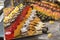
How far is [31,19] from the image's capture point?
4.60ft

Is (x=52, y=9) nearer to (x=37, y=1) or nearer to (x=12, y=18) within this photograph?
(x=37, y=1)

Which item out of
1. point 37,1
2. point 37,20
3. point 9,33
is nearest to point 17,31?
point 9,33

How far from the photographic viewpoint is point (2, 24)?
1.54 meters

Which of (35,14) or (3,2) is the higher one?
(3,2)

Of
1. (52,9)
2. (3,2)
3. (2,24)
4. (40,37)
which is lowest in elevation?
(40,37)

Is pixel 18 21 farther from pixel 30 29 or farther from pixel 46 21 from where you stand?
pixel 46 21

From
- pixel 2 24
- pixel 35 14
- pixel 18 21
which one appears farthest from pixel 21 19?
pixel 2 24

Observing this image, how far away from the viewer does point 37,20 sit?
1.39 metres

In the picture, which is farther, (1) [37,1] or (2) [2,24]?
(2) [2,24]

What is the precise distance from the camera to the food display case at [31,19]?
1354 millimetres

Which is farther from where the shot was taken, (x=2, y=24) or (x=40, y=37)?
(x=2, y=24)

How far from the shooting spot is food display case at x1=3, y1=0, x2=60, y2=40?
1354 millimetres

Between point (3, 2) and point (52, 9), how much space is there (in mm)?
528

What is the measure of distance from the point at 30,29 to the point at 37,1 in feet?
0.93
